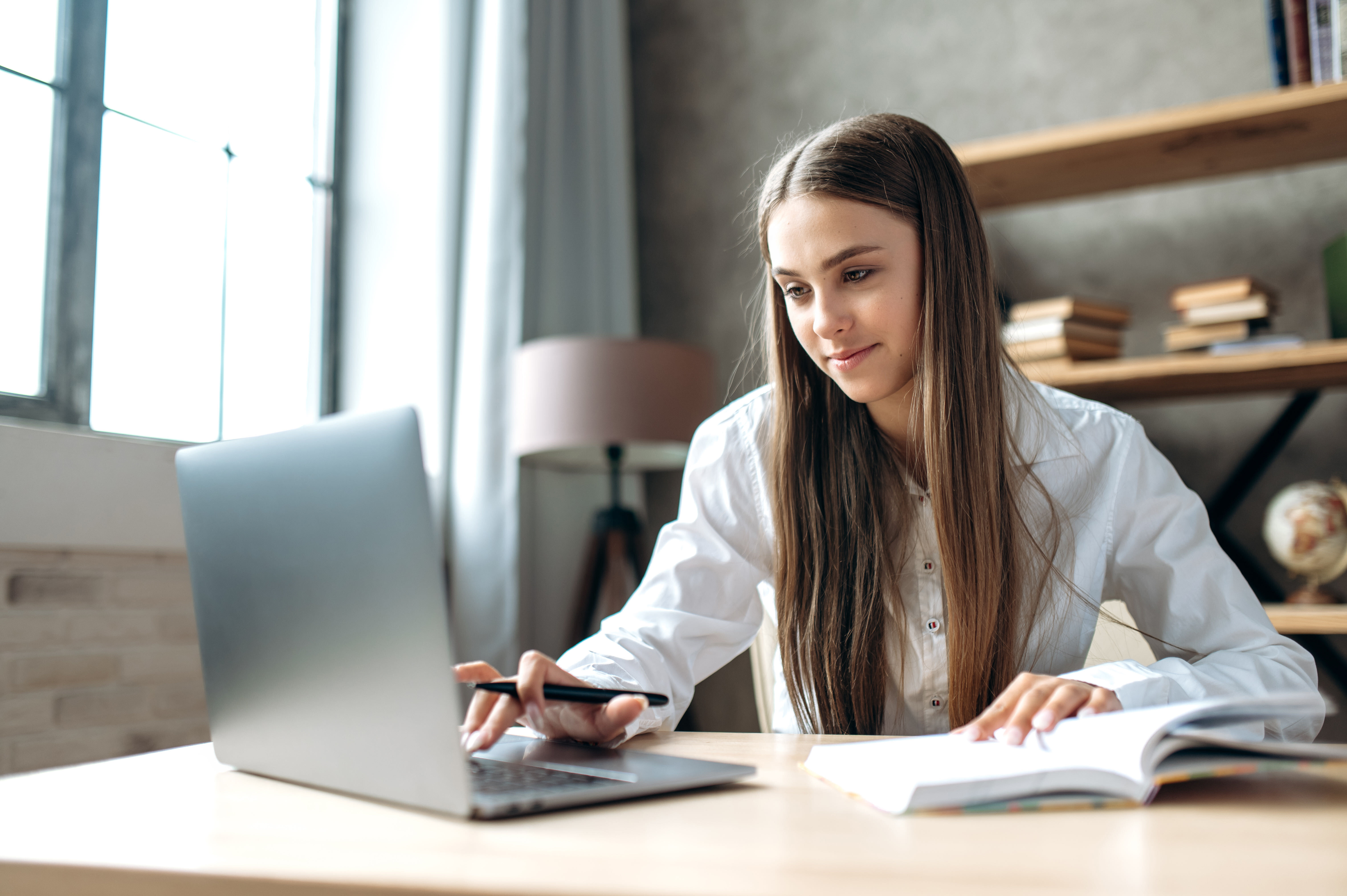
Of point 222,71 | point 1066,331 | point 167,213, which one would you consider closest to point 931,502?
point 1066,331

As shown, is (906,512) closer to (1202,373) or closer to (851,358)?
(851,358)

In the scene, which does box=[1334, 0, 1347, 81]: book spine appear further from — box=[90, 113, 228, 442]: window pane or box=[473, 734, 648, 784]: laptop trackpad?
box=[90, 113, 228, 442]: window pane

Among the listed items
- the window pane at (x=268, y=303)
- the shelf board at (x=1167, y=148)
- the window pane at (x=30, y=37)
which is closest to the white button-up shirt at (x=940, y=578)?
the shelf board at (x=1167, y=148)

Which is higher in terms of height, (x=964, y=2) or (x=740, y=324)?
(x=964, y=2)

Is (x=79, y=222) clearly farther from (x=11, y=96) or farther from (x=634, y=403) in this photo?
(x=634, y=403)

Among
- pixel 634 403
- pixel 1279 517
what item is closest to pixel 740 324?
pixel 634 403

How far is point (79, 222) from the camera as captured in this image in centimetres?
180

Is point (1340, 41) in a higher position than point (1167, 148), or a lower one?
higher

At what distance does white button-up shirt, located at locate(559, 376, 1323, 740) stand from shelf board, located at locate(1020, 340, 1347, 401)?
0.63 metres

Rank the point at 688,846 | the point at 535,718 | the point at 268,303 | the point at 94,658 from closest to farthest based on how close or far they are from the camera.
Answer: the point at 688,846 < the point at 535,718 < the point at 94,658 < the point at 268,303

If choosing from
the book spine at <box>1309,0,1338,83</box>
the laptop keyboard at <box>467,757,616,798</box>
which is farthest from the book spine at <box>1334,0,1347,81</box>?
the laptop keyboard at <box>467,757,616,798</box>

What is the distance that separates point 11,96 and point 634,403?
1253 mm

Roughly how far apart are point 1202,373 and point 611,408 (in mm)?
1156

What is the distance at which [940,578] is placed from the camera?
3.86 feet
